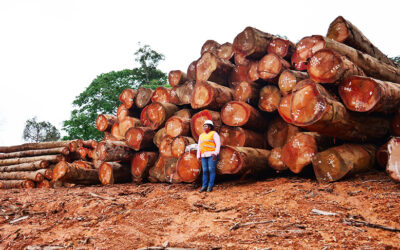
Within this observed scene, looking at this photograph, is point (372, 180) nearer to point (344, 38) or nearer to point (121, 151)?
point (344, 38)

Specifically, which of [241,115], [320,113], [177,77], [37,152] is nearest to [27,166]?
[37,152]

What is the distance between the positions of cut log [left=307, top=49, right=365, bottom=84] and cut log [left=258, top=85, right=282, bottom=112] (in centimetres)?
116

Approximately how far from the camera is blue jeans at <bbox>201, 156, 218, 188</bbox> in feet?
16.4

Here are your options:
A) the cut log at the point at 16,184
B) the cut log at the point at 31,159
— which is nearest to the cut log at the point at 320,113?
the cut log at the point at 31,159

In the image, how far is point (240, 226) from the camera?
3.02 m

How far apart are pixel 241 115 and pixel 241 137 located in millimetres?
455

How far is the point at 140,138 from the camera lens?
643cm

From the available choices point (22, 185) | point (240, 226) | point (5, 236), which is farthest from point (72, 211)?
point (22, 185)

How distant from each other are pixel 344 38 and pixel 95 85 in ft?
57.2

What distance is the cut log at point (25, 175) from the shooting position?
789 centimetres

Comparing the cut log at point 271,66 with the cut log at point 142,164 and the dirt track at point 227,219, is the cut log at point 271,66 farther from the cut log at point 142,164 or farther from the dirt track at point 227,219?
the cut log at point 142,164

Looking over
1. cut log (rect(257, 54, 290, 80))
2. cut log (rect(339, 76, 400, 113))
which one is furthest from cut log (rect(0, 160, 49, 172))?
cut log (rect(339, 76, 400, 113))

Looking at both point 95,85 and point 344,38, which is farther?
point 95,85

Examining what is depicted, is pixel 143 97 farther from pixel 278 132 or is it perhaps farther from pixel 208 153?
pixel 278 132
